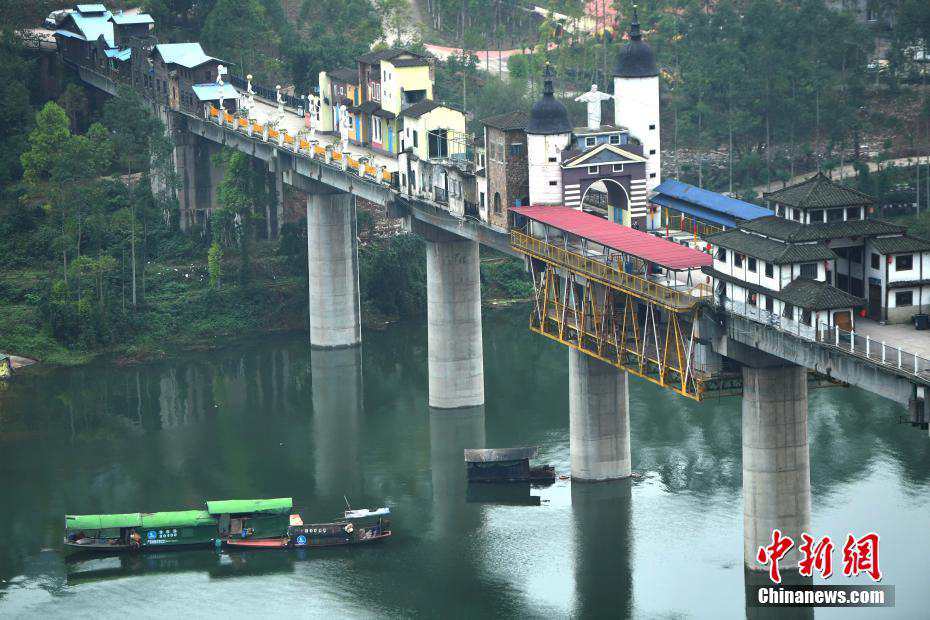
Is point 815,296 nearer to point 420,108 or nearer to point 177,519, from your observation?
point 177,519

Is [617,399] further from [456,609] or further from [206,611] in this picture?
[206,611]

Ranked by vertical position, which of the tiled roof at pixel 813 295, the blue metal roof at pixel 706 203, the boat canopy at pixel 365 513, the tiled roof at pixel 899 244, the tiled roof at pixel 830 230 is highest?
the tiled roof at pixel 830 230

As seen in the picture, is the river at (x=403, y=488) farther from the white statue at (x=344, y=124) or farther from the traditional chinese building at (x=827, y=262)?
the white statue at (x=344, y=124)

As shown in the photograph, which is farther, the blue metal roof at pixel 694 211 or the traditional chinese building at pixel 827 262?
the blue metal roof at pixel 694 211

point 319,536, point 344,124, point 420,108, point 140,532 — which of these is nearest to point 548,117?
point 420,108

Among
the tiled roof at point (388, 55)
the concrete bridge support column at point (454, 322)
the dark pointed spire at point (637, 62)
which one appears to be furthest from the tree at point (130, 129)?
the dark pointed spire at point (637, 62)
